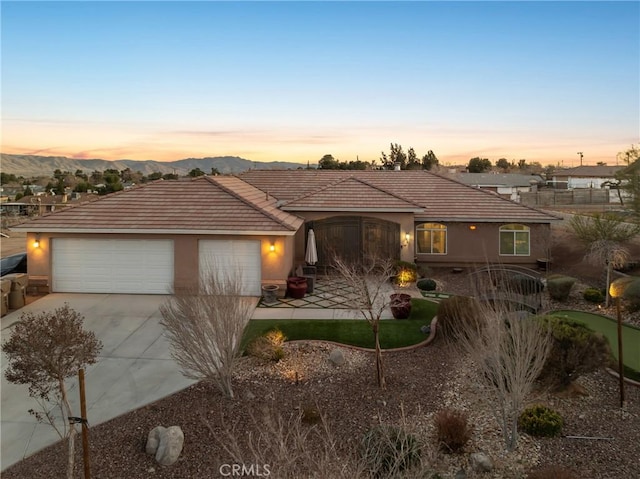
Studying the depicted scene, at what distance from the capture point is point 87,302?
14453mm

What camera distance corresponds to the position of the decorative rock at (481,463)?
19.6 feet

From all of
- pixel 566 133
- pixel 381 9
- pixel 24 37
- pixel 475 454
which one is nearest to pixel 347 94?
pixel 381 9

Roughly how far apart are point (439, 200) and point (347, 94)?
31.4ft

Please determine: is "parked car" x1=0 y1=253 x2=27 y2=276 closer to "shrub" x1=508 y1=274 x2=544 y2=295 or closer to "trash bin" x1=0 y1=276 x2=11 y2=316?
"trash bin" x1=0 y1=276 x2=11 y2=316

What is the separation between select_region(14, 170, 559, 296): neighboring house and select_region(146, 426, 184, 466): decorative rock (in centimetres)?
608

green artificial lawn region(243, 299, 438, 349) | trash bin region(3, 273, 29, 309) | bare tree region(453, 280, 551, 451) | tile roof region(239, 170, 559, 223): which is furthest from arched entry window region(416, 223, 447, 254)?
trash bin region(3, 273, 29, 309)

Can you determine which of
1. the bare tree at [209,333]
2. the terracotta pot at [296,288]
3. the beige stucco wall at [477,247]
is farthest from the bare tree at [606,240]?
the bare tree at [209,333]

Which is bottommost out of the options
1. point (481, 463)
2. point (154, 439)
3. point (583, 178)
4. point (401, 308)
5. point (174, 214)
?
point (481, 463)

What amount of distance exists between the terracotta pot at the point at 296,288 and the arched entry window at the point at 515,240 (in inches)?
416

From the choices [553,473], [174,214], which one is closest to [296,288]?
[174,214]

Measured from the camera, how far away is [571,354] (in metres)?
7.81

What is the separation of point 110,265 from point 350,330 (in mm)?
9852

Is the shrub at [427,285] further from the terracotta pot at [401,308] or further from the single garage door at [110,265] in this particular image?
the single garage door at [110,265]

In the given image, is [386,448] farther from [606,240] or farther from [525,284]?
[606,240]
